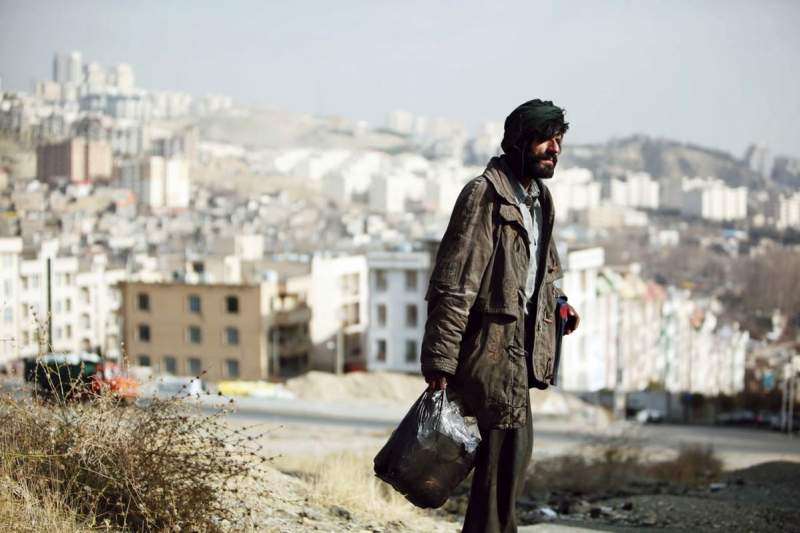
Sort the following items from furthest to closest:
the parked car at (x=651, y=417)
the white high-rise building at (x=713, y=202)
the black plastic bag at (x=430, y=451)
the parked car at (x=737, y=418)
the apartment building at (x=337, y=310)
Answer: the white high-rise building at (x=713, y=202), the apartment building at (x=337, y=310), the parked car at (x=737, y=418), the parked car at (x=651, y=417), the black plastic bag at (x=430, y=451)

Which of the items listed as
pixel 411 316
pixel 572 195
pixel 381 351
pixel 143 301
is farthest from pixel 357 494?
pixel 572 195

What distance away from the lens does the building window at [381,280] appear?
167 ft

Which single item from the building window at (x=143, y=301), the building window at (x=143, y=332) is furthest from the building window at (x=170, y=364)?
the building window at (x=143, y=301)

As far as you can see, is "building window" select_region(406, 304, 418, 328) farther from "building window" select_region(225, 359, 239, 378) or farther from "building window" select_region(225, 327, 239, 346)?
"building window" select_region(225, 359, 239, 378)

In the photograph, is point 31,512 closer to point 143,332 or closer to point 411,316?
point 411,316

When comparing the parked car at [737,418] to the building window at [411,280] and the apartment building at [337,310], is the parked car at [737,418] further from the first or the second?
the apartment building at [337,310]

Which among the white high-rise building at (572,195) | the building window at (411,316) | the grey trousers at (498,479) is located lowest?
the building window at (411,316)

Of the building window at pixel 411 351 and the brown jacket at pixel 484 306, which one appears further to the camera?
the building window at pixel 411 351

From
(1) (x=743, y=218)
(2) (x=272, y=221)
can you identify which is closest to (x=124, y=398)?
(2) (x=272, y=221)

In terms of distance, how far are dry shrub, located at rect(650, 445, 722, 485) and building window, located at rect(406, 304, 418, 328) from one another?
3688 centimetres

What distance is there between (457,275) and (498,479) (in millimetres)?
698

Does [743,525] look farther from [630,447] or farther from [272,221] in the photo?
[272,221]

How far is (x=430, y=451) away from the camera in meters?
3.85

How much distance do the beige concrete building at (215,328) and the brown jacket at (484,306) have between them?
153 feet
